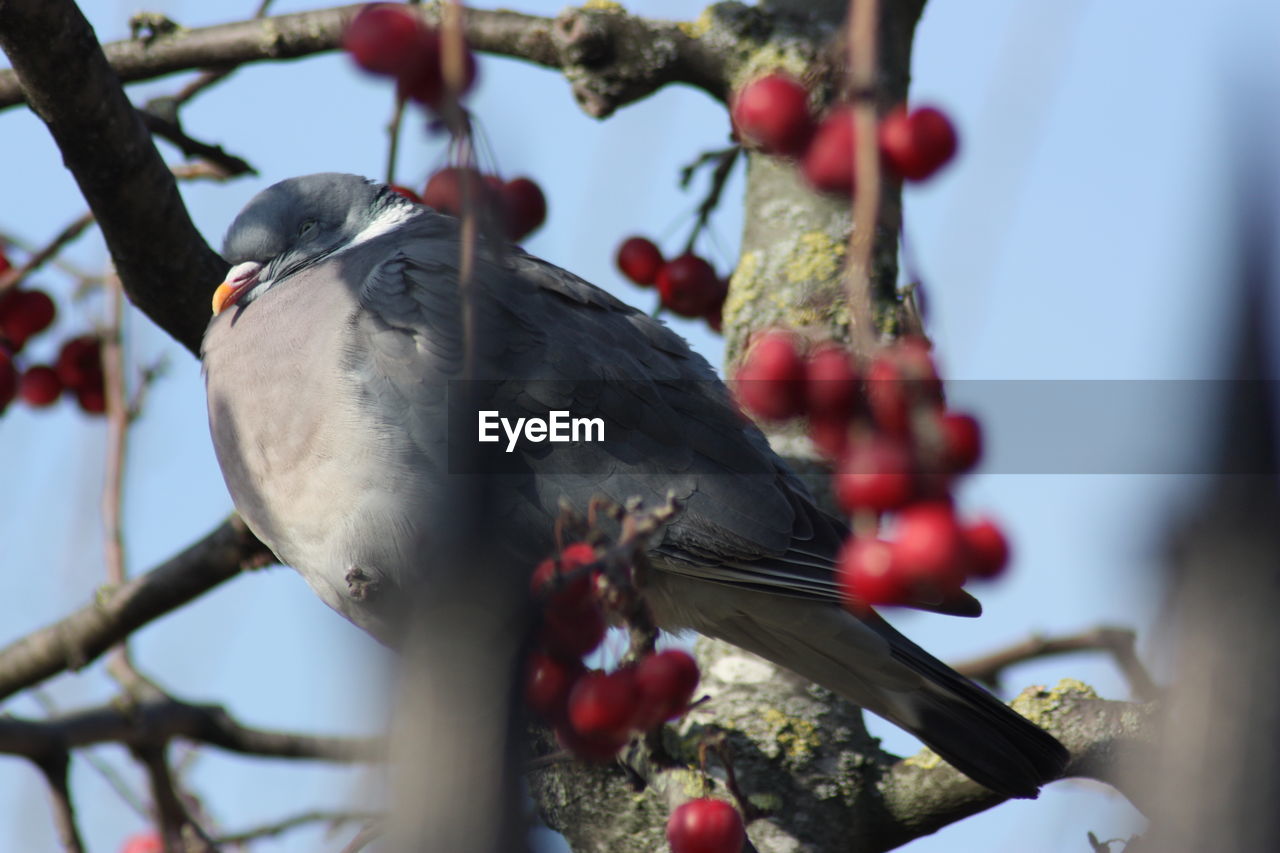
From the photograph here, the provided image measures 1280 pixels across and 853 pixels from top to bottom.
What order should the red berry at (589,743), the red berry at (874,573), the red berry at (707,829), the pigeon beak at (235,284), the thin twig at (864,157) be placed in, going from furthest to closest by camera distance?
the pigeon beak at (235,284)
the red berry at (707,829)
the red berry at (589,743)
the red berry at (874,573)
the thin twig at (864,157)

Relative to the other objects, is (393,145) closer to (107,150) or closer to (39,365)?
(107,150)

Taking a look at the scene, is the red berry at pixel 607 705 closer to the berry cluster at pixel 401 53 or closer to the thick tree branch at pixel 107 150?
the berry cluster at pixel 401 53

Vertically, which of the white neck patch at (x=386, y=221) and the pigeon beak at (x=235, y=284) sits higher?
the white neck patch at (x=386, y=221)

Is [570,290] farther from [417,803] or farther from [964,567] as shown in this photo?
[417,803]

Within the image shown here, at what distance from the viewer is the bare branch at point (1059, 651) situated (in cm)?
332

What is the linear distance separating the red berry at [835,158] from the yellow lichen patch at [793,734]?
1.49 metres

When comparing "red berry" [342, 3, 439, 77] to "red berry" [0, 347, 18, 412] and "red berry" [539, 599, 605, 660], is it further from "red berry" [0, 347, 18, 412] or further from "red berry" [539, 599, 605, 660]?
"red berry" [0, 347, 18, 412]

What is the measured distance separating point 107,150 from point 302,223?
1010 millimetres

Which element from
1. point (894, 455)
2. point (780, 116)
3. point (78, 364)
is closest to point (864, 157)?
point (894, 455)

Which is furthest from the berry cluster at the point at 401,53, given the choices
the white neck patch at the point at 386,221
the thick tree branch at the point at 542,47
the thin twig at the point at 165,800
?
the white neck patch at the point at 386,221

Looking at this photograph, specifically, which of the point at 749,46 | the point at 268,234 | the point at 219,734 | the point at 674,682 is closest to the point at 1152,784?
the point at 674,682

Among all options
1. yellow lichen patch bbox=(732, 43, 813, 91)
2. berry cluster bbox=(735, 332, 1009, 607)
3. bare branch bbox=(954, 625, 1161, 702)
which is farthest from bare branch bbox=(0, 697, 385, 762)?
yellow lichen patch bbox=(732, 43, 813, 91)

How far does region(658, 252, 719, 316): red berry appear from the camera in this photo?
3.36 metres

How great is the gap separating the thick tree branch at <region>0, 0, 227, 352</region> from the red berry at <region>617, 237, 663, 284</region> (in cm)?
101
